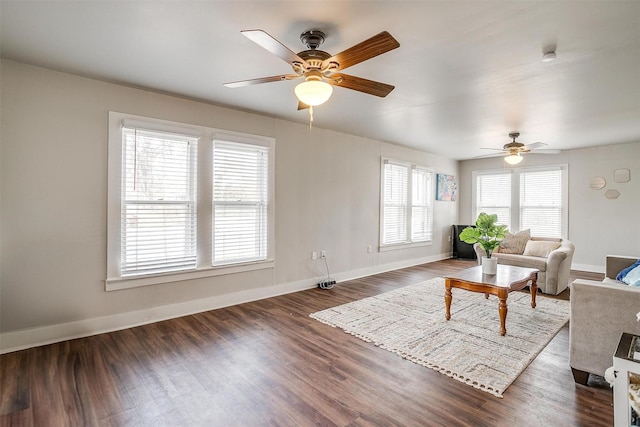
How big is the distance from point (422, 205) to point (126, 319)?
602cm

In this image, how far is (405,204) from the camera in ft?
21.9

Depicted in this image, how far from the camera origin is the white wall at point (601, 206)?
579 cm

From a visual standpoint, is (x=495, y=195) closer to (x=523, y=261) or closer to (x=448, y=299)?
(x=523, y=261)

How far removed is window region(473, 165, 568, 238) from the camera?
6.64m

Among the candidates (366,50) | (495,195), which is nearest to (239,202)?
(366,50)

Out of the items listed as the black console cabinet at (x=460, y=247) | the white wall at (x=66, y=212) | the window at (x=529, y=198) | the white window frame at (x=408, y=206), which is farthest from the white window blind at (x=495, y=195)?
the white wall at (x=66, y=212)

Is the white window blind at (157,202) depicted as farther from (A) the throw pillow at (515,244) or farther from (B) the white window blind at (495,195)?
(B) the white window blind at (495,195)

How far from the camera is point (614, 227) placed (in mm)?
5977

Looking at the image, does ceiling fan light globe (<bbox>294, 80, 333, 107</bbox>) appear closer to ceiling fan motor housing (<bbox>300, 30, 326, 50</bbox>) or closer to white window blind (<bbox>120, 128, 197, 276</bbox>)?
ceiling fan motor housing (<bbox>300, 30, 326, 50</bbox>)

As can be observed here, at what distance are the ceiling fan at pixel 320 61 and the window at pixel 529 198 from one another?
20.4ft

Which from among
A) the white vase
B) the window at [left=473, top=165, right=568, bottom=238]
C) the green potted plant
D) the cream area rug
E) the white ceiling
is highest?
the white ceiling

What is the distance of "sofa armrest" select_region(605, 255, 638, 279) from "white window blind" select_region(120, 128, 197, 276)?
515cm

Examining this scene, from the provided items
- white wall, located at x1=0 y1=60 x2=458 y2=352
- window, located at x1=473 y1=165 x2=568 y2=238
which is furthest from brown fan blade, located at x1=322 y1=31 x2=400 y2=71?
window, located at x1=473 y1=165 x2=568 y2=238

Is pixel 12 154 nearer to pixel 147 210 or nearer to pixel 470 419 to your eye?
pixel 147 210
